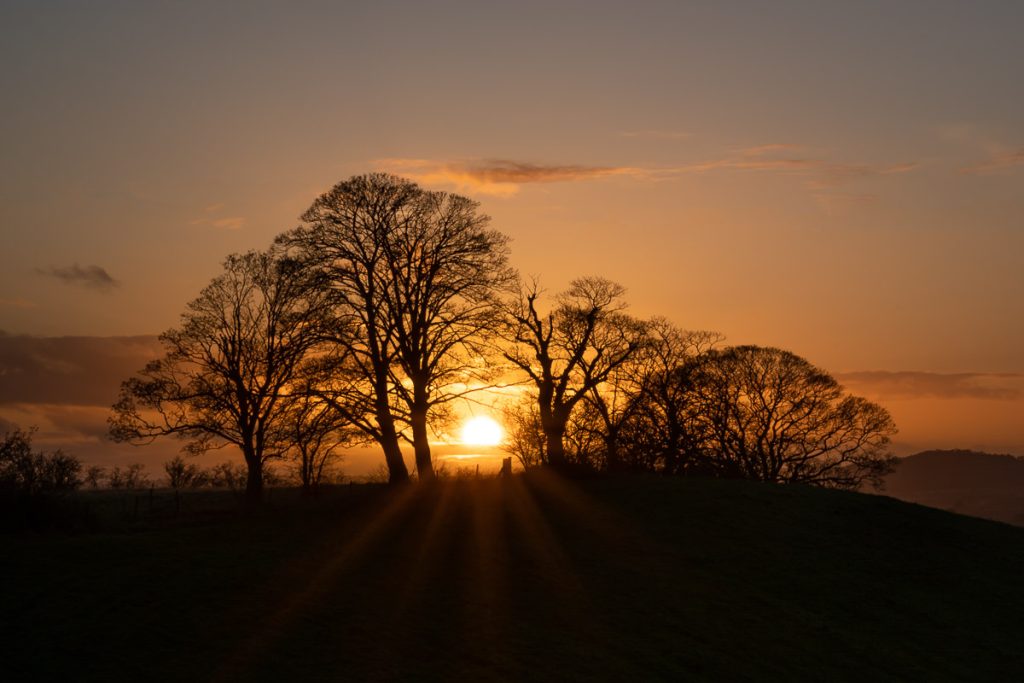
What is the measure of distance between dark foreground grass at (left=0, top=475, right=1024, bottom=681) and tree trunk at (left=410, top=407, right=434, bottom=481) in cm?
319

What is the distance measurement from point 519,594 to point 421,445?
16.4 metres

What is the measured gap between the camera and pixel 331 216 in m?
41.4

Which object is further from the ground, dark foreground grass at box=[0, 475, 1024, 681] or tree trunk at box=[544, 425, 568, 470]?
tree trunk at box=[544, 425, 568, 470]

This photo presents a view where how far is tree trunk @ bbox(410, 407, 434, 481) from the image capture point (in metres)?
42.2

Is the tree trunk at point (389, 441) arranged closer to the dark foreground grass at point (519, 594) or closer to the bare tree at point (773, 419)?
the dark foreground grass at point (519, 594)

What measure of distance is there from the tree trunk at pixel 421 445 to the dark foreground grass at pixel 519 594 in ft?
10.5

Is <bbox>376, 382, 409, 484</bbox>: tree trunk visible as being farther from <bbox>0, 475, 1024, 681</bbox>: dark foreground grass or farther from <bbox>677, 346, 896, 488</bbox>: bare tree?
<bbox>677, 346, 896, 488</bbox>: bare tree

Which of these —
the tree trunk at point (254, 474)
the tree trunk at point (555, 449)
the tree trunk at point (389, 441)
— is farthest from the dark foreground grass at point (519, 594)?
the tree trunk at point (254, 474)

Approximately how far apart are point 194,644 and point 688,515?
2323 centimetres

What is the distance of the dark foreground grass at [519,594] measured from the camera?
21.8m

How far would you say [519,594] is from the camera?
2728 centimetres

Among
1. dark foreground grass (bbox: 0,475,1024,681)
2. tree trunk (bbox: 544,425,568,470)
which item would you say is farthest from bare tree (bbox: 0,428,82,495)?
tree trunk (bbox: 544,425,568,470)

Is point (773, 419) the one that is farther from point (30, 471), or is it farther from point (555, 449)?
point (30, 471)

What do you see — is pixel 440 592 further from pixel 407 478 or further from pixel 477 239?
pixel 477 239
